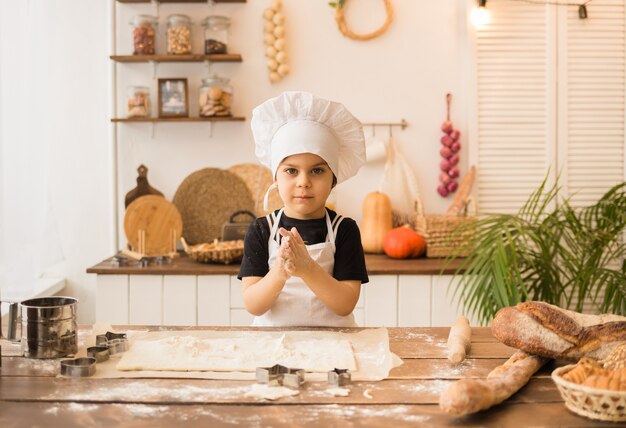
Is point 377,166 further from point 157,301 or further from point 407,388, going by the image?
point 407,388

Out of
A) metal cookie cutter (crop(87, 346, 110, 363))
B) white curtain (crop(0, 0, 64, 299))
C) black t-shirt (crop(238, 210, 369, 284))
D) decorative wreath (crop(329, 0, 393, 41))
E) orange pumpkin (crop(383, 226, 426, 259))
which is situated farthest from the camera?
decorative wreath (crop(329, 0, 393, 41))

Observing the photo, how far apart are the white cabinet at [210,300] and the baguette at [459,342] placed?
1.48 meters

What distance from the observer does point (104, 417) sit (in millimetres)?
1245

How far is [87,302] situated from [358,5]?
2196 mm

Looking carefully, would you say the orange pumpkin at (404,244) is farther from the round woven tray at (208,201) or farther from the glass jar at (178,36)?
the glass jar at (178,36)

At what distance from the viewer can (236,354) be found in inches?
62.9

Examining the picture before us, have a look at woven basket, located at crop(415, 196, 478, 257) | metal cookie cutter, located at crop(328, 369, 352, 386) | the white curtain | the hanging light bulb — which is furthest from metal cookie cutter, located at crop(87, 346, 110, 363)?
the hanging light bulb

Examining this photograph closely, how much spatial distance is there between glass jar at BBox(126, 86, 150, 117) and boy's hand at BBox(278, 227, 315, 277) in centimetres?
224

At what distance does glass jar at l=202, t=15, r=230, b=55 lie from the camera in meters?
3.74

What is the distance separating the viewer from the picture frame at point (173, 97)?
12.4 ft

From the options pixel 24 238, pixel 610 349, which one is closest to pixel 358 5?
pixel 24 238

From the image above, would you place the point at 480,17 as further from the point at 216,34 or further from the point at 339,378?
the point at 339,378

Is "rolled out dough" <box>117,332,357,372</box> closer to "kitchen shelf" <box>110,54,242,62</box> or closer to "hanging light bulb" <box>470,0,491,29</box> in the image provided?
"kitchen shelf" <box>110,54,242,62</box>

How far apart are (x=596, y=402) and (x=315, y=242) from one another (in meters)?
1.06
